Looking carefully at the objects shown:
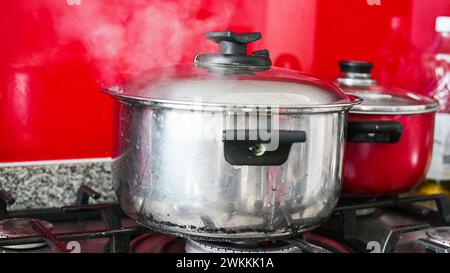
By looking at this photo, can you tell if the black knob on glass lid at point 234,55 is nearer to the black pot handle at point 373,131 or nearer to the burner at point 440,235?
the black pot handle at point 373,131

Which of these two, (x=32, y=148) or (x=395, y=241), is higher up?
(x=32, y=148)

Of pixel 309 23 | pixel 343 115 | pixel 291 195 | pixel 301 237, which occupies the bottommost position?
pixel 301 237

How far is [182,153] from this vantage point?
74 centimetres

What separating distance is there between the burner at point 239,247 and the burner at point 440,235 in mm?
246

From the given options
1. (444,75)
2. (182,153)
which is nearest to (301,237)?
(182,153)

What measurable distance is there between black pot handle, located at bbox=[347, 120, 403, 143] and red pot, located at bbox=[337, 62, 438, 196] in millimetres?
11

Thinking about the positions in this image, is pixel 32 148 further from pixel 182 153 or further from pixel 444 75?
pixel 444 75

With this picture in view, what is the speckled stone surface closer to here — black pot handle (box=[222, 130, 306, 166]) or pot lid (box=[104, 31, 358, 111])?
pot lid (box=[104, 31, 358, 111])

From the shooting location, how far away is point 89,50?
3.43 ft

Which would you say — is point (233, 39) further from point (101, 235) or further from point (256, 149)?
point (101, 235)

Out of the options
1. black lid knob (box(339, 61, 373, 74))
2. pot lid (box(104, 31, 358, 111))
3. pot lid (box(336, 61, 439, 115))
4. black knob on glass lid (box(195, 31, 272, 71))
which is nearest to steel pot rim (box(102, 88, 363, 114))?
pot lid (box(104, 31, 358, 111))

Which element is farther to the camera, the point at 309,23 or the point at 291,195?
the point at 309,23

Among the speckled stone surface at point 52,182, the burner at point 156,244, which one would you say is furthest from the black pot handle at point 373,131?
the speckled stone surface at point 52,182
